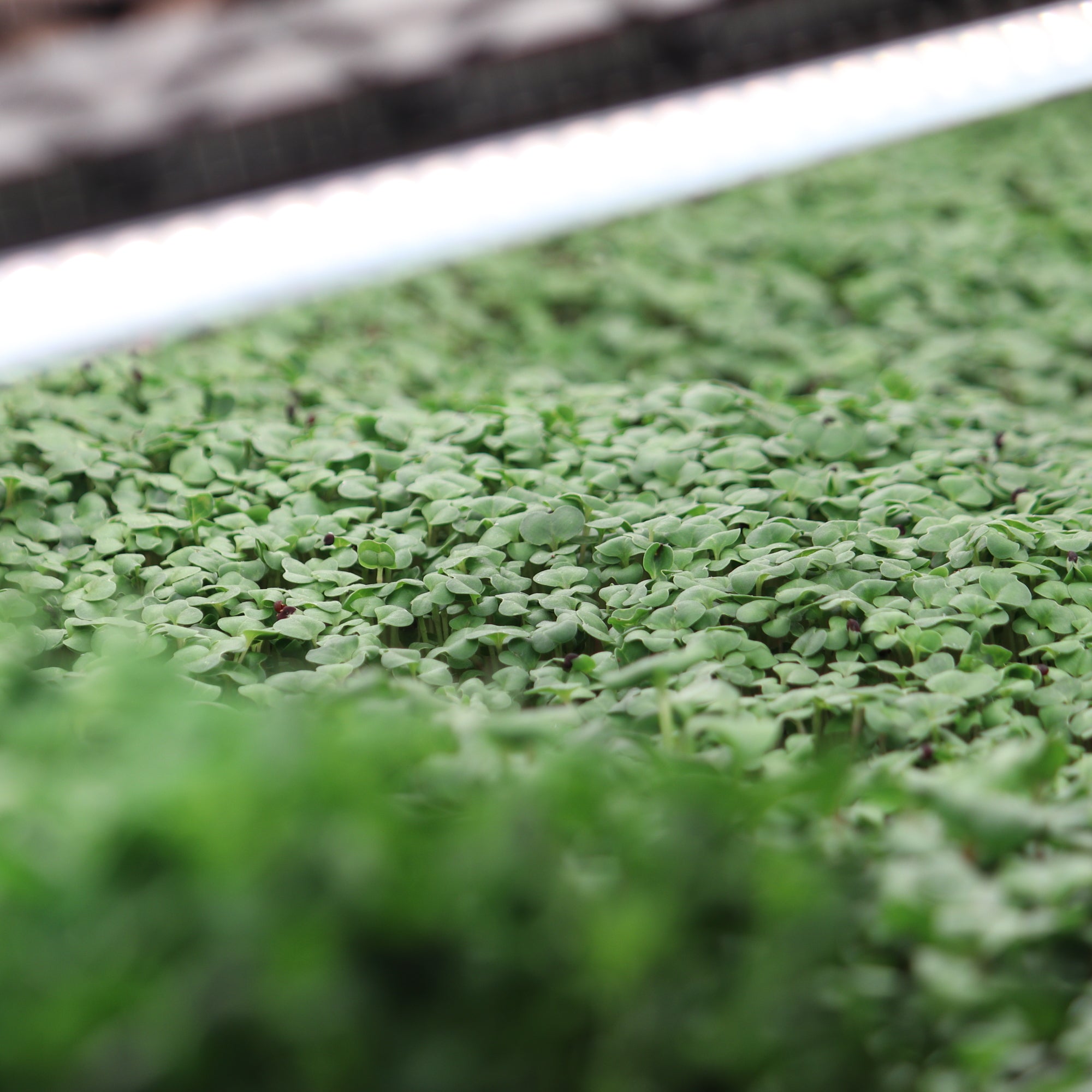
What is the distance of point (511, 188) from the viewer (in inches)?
97.2

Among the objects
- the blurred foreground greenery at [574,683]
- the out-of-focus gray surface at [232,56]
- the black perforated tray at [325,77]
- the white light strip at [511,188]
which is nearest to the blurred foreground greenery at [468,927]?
the blurred foreground greenery at [574,683]

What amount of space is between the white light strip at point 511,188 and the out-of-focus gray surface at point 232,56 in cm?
29

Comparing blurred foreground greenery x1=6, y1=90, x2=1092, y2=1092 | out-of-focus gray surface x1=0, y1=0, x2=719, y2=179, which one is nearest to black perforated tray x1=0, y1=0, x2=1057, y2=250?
out-of-focus gray surface x1=0, y1=0, x2=719, y2=179

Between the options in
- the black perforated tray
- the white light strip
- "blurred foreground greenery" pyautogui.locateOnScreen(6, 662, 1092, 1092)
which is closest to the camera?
"blurred foreground greenery" pyautogui.locateOnScreen(6, 662, 1092, 1092)

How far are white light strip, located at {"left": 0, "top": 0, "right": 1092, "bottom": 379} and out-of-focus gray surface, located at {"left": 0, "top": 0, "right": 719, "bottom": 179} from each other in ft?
0.94

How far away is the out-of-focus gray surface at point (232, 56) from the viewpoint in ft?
7.90

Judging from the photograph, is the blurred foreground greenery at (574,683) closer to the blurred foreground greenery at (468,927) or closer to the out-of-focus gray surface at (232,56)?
the blurred foreground greenery at (468,927)

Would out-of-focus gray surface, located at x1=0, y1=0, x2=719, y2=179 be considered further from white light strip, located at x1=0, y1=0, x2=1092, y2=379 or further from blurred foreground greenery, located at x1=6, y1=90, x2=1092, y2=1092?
blurred foreground greenery, located at x1=6, y1=90, x2=1092, y2=1092

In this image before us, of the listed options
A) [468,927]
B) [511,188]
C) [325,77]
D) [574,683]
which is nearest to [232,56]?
[325,77]

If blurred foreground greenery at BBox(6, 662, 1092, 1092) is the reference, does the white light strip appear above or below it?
above

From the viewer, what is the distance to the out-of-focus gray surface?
241 cm

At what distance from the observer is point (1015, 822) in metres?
0.78

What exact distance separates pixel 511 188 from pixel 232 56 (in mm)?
783

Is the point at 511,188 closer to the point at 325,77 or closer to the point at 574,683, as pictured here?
the point at 325,77
